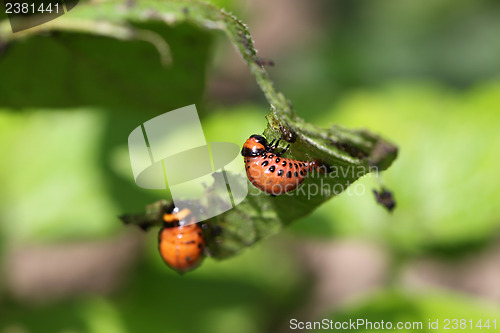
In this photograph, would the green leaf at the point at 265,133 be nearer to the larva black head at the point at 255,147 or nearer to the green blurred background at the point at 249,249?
the larva black head at the point at 255,147

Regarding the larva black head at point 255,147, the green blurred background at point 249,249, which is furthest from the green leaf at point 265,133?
the green blurred background at point 249,249

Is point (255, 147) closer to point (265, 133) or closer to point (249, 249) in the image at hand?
point (265, 133)

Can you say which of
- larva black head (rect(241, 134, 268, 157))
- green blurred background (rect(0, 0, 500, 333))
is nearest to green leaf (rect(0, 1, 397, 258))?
larva black head (rect(241, 134, 268, 157))

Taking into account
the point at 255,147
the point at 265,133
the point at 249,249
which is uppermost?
the point at 265,133

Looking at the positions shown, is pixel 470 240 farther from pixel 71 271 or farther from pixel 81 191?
pixel 71 271

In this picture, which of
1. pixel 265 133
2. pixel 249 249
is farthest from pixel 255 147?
pixel 249 249

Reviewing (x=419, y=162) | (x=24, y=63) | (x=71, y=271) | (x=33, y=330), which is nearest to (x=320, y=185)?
(x=24, y=63)
